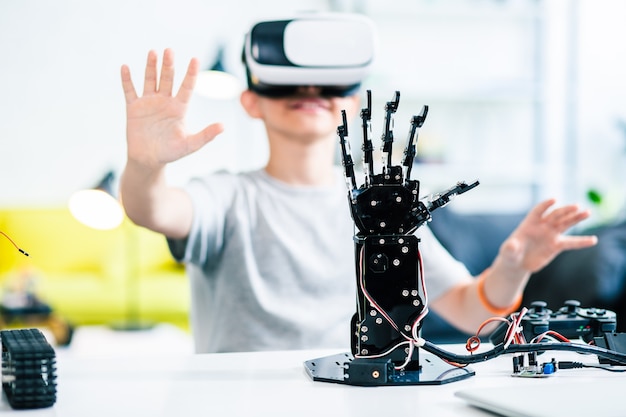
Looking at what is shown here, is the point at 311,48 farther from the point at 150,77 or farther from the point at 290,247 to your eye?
the point at 290,247

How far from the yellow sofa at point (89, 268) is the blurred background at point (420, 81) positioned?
0.74 ft

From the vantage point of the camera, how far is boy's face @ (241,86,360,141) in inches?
54.3

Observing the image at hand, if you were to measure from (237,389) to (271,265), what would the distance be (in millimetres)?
Result: 642

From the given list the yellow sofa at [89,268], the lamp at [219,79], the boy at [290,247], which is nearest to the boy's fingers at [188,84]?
the boy at [290,247]

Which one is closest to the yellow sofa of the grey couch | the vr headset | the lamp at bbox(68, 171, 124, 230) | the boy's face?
the grey couch

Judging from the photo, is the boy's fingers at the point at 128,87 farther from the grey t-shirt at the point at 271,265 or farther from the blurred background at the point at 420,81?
the blurred background at the point at 420,81

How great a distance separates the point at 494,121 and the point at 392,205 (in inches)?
152

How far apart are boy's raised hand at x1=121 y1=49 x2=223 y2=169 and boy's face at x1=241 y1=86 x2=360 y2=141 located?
0.36m

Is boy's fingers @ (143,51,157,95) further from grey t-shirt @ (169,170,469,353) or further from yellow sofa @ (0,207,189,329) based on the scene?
yellow sofa @ (0,207,189,329)

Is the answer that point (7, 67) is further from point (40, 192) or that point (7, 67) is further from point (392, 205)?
point (392, 205)

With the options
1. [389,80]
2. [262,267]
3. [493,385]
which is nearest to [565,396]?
[493,385]

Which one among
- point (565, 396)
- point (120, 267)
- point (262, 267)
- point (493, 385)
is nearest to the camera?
point (565, 396)

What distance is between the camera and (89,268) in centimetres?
432

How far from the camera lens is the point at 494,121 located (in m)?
4.56
